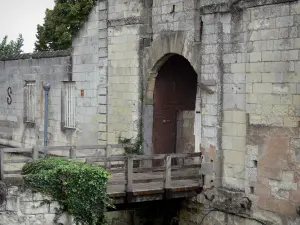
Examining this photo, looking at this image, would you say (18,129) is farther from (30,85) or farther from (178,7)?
(178,7)

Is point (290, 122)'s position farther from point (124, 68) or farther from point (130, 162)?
point (124, 68)

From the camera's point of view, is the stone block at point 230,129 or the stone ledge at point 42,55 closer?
the stone block at point 230,129

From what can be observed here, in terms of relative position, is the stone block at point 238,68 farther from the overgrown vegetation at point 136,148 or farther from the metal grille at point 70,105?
the metal grille at point 70,105

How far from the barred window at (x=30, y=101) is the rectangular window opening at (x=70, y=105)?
6.60 ft

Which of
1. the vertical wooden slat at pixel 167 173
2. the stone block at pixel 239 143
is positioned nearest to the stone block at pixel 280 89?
the stone block at pixel 239 143

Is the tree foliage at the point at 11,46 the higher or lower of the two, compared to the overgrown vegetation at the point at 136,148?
A: higher

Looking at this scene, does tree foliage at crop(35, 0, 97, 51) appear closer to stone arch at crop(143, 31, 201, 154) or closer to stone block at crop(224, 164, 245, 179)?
stone arch at crop(143, 31, 201, 154)

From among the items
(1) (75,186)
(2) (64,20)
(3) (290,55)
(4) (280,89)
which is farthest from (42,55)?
(2) (64,20)

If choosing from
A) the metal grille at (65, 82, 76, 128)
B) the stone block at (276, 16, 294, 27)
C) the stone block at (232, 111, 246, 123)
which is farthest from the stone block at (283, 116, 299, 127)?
the metal grille at (65, 82, 76, 128)

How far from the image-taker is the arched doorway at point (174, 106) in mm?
15539

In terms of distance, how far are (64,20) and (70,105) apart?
13070 mm

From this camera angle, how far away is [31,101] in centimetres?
2005

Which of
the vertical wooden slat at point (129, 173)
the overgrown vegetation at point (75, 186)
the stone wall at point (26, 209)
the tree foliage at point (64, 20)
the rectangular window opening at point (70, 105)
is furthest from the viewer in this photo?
the tree foliage at point (64, 20)

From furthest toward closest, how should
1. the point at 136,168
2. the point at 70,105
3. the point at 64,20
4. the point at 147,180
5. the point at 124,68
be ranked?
1. the point at 64,20
2. the point at 70,105
3. the point at 124,68
4. the point at 136,168
5. the point at 147,180
